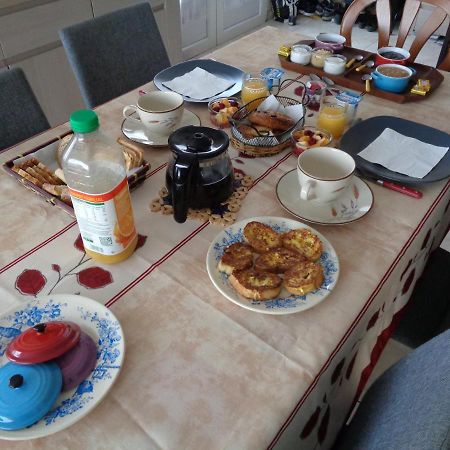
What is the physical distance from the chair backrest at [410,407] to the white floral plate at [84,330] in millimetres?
361

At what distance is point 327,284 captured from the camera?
68 centimetres

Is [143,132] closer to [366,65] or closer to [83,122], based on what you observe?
[83,122]

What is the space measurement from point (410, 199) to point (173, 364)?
0.58 meters

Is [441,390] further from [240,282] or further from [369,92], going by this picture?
[369,92]

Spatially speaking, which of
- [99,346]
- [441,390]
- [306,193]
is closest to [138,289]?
[99,346]

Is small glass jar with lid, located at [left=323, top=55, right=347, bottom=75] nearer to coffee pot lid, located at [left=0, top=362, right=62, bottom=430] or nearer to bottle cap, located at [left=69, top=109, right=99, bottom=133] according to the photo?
bottle cap, located at [left=69, top=109, right=99, bottom=133]

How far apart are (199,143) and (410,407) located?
1.68 feet

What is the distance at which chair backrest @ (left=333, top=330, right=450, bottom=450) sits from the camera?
1.55 feet

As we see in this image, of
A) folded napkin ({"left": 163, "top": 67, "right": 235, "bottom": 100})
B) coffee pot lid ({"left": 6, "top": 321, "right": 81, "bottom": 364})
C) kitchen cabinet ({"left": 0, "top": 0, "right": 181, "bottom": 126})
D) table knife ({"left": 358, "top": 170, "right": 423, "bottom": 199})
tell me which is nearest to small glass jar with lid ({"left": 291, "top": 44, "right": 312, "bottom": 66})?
folded napkin ({"left": 163, "top": 67, "right": 235, "bottom": 100})

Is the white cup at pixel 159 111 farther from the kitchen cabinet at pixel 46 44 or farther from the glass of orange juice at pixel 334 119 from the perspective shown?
the kitchen cabinet at pixel 46 44

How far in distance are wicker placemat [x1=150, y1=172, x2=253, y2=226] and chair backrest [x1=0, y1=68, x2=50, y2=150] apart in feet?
1.68

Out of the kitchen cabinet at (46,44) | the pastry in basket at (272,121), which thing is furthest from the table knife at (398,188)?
the kitchen cabinet at (46,44)

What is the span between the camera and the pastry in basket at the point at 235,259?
0.69 m

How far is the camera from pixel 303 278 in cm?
67
